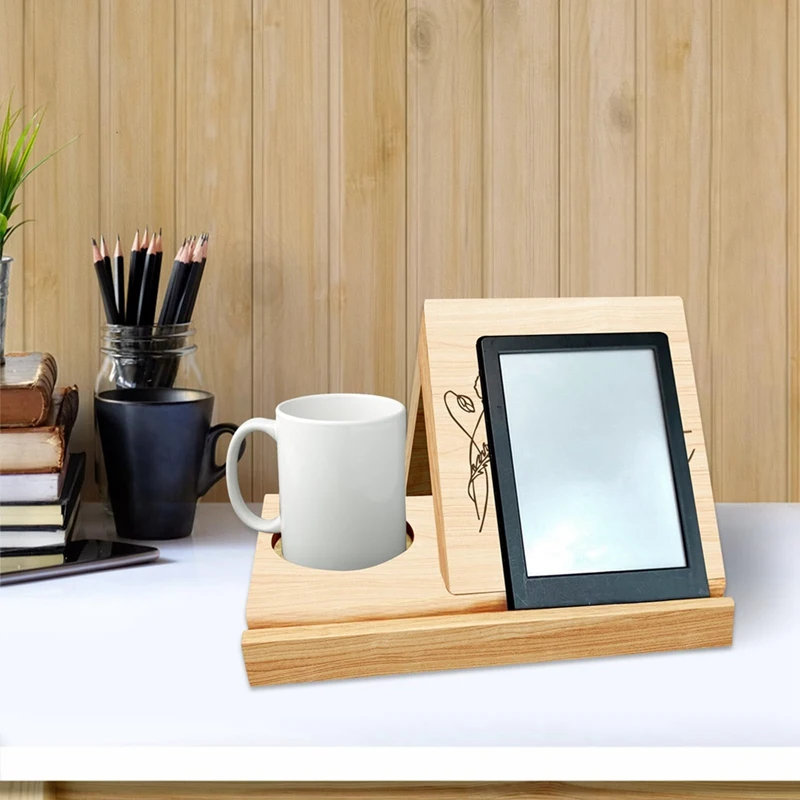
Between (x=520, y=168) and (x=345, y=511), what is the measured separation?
1.75 ft

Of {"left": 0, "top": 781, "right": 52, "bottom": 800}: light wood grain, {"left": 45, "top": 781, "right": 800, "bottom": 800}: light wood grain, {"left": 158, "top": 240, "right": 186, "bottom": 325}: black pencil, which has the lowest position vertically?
{"left": 45, "top": 781, "right": 800, "bottom": 800}: light wood grain

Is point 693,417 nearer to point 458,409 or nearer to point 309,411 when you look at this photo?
point 458,409

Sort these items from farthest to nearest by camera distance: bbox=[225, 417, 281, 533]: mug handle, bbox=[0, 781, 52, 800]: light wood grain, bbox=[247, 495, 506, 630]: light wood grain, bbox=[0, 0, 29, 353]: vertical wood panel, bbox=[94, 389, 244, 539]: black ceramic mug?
bbox=[0, 0, 29, 353]: vertical wood panel → bbox=[94, 389, 244, 539]: black ceramic mug → bbox=[225, 417, 281, 533]: mug handle → bbox=[247, 495, 506, 630]: light wood grain → bbox=[0, 781, 52, 800]: light wood grain

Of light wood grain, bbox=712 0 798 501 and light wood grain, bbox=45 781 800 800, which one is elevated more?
light wood grain, bbox=712 0 798 501

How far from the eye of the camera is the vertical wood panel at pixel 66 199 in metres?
1.00

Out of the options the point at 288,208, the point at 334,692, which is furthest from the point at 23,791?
the point at 288,208

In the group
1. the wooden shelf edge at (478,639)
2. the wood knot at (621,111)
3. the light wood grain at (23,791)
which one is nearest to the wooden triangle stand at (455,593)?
the wooden shelf edge at (478,639)

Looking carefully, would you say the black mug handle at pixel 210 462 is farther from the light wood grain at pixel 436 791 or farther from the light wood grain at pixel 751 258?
the light wood grain at pixel 751 258

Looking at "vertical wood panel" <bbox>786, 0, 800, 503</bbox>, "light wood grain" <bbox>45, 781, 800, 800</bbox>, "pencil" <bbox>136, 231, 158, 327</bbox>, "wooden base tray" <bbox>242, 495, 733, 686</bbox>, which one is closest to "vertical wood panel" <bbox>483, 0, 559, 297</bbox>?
"vertical wood panel" <bbox>786, 0, 800, 503</bbox>

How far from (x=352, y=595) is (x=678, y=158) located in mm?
682

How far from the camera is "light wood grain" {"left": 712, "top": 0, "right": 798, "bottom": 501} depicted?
40.2 inches

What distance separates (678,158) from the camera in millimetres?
1032

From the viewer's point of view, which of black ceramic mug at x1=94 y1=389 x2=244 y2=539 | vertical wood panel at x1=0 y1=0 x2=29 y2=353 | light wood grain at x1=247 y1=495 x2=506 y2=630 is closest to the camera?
light wood grain at x1=247 y1=495 x2=506 y2=630

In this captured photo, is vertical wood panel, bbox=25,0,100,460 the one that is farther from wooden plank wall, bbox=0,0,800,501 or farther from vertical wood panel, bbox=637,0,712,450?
vertical wood panel, bbox=637,0,712,450
